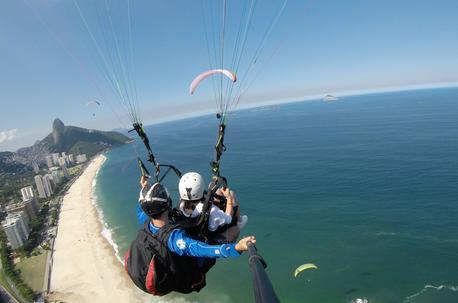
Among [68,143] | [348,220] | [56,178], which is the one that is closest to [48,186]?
[56,178]

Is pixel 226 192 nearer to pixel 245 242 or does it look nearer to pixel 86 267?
pixel 245 242

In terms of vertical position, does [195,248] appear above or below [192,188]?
below

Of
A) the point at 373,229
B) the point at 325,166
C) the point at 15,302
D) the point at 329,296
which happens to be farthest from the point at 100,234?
the point at 325,166

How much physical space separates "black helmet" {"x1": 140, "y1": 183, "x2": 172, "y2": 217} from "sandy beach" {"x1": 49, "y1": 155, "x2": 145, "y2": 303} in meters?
22.1

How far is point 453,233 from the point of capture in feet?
87.1

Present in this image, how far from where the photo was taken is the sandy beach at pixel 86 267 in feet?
78.6

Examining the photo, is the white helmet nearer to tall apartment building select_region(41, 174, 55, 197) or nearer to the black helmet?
the black helmet

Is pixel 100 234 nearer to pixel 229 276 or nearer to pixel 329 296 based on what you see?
pixel 229 276

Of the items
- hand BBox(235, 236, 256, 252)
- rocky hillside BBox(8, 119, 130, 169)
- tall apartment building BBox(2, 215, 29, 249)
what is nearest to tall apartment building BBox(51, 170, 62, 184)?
tall apartment building BBox(2, 215, 29, 249)

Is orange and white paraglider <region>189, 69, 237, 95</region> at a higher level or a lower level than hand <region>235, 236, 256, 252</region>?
higher

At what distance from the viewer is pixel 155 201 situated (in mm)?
3477

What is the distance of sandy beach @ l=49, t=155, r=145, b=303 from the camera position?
24.0 m

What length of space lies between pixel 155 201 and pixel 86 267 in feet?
99.0

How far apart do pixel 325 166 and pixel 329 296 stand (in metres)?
31.9
